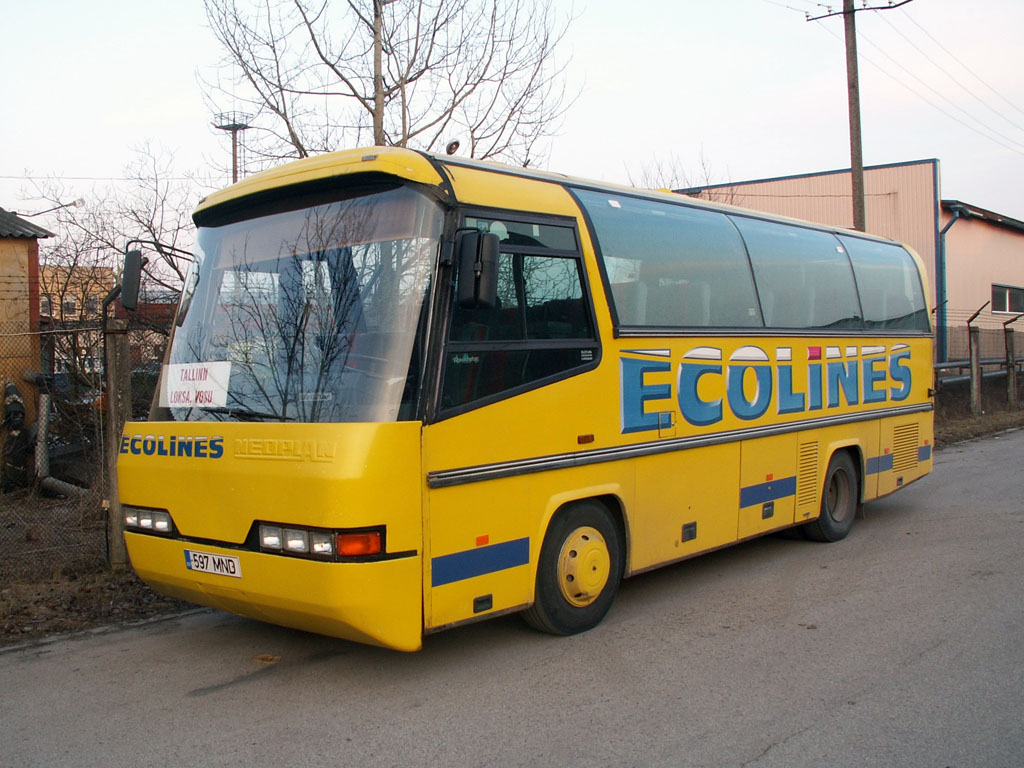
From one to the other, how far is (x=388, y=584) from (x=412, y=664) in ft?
3.36

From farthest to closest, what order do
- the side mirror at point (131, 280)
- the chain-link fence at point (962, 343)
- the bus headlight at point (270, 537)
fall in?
the chain-link fence at point (962, 343)
the side mirror at point (131, 280)
the bus headlight at point (270, 537)

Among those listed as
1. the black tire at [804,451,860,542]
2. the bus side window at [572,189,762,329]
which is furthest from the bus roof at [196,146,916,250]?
the black tire at [804,451,860,542]

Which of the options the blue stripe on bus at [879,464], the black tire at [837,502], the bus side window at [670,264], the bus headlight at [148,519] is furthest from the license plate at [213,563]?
the blue stripe on bus at [879,464]

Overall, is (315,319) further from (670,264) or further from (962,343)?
(962,343)

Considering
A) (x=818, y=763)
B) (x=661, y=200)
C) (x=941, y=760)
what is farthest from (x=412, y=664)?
(x=661, y=200)

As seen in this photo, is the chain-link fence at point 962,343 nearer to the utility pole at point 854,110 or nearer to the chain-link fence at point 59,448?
the utility pole at point 854,110

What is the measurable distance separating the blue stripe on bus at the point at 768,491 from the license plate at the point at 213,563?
4336mm

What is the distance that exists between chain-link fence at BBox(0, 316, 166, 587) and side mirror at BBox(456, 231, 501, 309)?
13.0ft

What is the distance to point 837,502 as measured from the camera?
375 inches

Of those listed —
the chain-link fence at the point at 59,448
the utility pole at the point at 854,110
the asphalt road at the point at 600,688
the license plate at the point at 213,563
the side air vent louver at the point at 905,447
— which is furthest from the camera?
the utility pole at the point at 854,110

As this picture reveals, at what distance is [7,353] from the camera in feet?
42.6

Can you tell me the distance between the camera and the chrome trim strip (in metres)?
5.31

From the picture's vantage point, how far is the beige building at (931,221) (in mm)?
28000

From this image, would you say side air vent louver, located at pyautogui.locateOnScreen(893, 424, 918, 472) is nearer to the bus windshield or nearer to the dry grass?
the bus windshield
